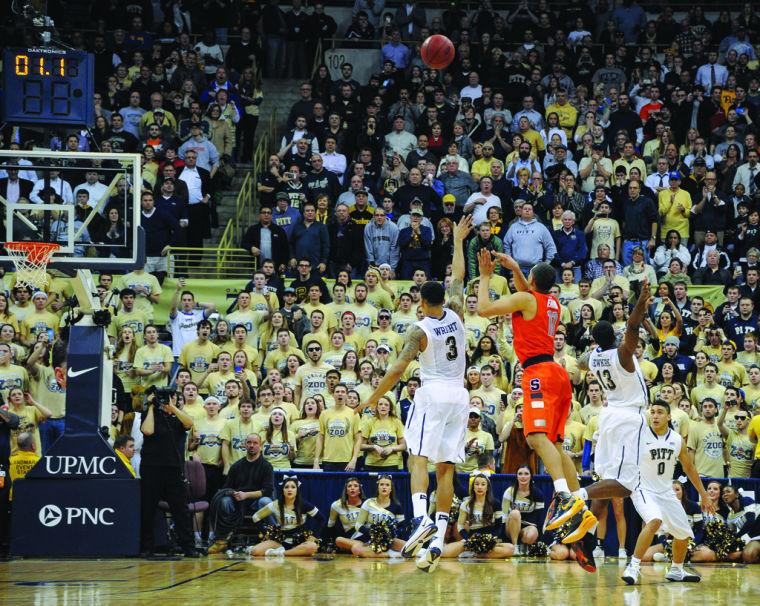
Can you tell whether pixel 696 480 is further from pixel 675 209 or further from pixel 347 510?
pixel 675 209

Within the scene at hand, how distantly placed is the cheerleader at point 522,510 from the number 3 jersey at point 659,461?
3307 millimetres

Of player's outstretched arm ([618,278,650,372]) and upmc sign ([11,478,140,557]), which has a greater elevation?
player's outstretched arm ([618,278,650,372])

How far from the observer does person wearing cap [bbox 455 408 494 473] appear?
1820 centimetres

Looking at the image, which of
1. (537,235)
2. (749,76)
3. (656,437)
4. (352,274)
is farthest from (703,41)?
(656,437)

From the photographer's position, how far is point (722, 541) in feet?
56.1

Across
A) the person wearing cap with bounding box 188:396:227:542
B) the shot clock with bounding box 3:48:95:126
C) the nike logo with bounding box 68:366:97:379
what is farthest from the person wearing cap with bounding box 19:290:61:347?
the shot clock with bounding box 3:48:95:126

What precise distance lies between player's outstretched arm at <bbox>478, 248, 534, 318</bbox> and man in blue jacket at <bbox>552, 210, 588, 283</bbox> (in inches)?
439

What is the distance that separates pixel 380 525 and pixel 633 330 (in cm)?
616

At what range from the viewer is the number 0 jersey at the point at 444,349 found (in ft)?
38.8

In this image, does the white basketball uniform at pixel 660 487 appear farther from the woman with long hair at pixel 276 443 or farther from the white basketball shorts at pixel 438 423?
the woman with long hair at pixel 276 443

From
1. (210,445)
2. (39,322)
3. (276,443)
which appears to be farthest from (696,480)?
(39,322)

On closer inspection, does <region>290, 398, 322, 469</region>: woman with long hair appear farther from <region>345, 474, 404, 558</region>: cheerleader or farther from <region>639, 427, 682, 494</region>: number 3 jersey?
<region>639, 427, 682, 494</region>: number 3 jersey

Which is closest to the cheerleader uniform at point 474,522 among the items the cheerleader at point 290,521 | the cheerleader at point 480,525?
the cheerleader at point 480,525

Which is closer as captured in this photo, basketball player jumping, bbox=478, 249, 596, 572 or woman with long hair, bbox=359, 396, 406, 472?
basketball player jumping, bbox=478, 249, 596, 572
